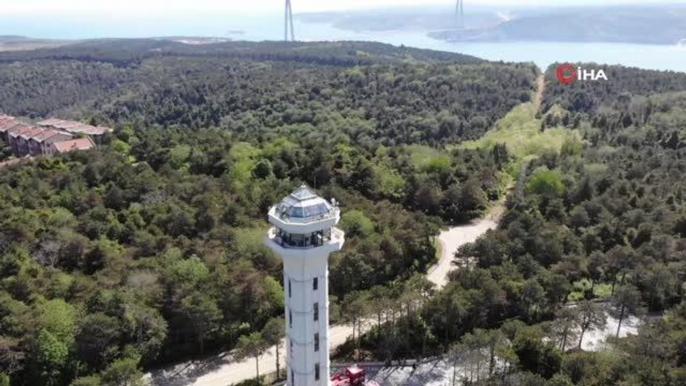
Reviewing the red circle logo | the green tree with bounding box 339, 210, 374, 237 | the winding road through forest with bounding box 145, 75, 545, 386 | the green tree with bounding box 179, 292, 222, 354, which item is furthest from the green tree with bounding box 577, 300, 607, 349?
the red circle logo

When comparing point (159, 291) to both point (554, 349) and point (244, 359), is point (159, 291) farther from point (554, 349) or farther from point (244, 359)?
point (554, 349)

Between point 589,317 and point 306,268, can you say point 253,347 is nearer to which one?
Result: point 306,268

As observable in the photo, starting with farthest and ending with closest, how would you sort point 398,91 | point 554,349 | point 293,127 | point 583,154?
point 398,91 < point 293,127 < point 583,154 < point 554,349

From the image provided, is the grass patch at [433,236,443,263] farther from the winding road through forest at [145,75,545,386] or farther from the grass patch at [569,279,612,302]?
the winding road through forest at [145,75,545,386]

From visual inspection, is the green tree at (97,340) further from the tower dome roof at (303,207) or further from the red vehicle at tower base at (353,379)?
the tower dome roof at (303,207)

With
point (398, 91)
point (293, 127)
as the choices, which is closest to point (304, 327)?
point (293, 127)

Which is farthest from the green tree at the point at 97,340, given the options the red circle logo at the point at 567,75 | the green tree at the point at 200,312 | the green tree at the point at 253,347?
the red circle logo at the point at 567,75
